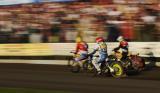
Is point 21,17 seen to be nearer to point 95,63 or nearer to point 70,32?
point 70,32

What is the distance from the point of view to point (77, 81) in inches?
760

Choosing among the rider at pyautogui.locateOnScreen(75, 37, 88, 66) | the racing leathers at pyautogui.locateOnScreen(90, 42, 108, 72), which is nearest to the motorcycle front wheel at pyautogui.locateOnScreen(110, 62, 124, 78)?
the racing leathers at pyautogui.locateOnScreen(90, 42, 108, 72)

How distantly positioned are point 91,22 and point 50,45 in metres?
2.83

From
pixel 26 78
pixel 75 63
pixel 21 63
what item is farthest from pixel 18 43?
pixel 26 78

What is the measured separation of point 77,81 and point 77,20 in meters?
9.83

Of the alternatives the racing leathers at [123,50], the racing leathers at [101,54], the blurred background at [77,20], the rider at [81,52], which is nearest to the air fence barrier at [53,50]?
the blurred background at [77,20]

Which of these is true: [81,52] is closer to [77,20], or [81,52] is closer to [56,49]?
[56,49]

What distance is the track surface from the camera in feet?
54.4

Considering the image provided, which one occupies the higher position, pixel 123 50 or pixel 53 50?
pixel 123 50

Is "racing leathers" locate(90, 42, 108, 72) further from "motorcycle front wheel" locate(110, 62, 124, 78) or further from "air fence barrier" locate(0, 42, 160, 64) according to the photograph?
"air fence barrier" locate(0, 42, 160, 64)

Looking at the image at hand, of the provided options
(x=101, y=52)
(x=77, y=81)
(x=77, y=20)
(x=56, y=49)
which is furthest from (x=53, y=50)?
(x=77, y=81)

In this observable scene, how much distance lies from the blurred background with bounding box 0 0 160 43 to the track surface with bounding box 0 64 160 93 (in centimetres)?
328

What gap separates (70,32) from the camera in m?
28.7

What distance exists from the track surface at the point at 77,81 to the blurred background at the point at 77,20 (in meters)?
3.28
